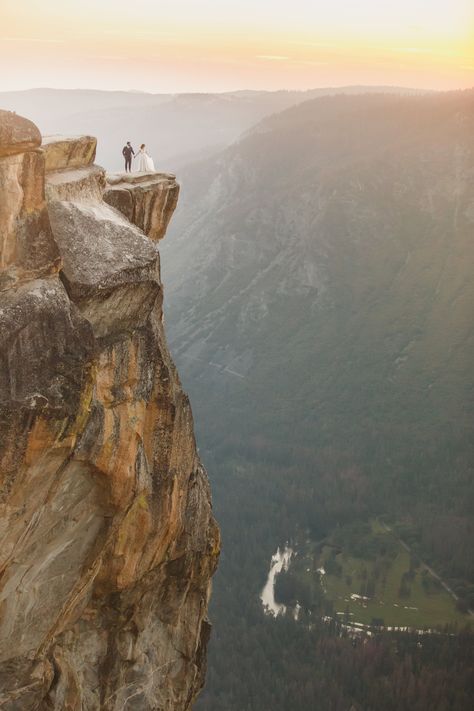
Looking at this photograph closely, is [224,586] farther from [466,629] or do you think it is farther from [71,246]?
[71,246]

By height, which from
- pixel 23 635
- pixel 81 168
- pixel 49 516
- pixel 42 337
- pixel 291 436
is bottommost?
pixel 291 436

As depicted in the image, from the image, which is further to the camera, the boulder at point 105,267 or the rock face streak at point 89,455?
the boulder at point 105,267

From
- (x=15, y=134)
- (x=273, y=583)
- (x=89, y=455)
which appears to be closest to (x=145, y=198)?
(x=15, y=134)

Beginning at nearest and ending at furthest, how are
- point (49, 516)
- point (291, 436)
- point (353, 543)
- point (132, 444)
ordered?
point (49, 516) → point (132, 444) → point (353, 543) → point (291, 436)

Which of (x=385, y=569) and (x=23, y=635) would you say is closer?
(x=23, y=635)

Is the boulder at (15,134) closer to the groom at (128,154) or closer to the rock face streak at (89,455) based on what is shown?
the rock face streak at (89,455)

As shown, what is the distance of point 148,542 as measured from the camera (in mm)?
26938

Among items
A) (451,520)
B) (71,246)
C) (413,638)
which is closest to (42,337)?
(71,246)

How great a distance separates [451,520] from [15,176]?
151 m

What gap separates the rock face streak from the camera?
21094 millimetres

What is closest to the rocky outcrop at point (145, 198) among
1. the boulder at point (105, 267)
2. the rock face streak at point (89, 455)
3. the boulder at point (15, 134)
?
the rock face streak at point (89, 455)

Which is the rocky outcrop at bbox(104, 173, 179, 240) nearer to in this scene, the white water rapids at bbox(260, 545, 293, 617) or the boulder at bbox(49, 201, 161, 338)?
the boulder at bbox(49, 201, 161, 338)

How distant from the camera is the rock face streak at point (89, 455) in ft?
69.2

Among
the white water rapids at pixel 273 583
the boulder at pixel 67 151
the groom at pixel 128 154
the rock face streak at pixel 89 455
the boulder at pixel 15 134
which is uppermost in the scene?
the boulder at pixel 15 134
